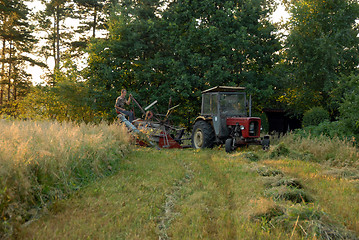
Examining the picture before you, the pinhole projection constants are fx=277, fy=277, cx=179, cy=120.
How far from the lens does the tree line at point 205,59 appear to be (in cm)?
1535

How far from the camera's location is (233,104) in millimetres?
10797

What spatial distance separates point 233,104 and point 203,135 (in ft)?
5.52

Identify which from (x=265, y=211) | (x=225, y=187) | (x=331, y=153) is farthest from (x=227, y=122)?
(x=265, y=211)

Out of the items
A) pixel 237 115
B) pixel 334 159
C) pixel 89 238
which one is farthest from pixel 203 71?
pixel 89 238

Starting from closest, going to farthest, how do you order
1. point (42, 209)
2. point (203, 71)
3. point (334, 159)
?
point (42, 209), point (334, 159), point (203, 71)

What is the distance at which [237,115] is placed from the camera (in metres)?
10.8

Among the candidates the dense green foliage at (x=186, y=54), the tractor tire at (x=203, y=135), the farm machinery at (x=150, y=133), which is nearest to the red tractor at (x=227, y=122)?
the tractor tire at (x=203, y=135)

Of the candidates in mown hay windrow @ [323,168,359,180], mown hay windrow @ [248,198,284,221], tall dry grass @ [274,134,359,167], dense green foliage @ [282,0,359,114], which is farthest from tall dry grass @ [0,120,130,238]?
dense green foliage @ [282,0,359,114]

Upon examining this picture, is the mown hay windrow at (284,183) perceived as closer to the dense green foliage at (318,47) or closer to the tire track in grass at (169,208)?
the tire track in grass at (169,208)

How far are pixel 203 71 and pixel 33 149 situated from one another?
1231 cm

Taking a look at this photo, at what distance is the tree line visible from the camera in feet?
50.4

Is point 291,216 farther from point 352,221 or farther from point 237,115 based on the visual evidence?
point 237,115

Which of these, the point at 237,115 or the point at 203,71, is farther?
the point at 203,71

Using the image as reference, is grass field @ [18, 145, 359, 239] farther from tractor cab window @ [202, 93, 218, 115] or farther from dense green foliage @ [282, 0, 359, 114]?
dense green foliage @ [282, 0, 359, 114]
